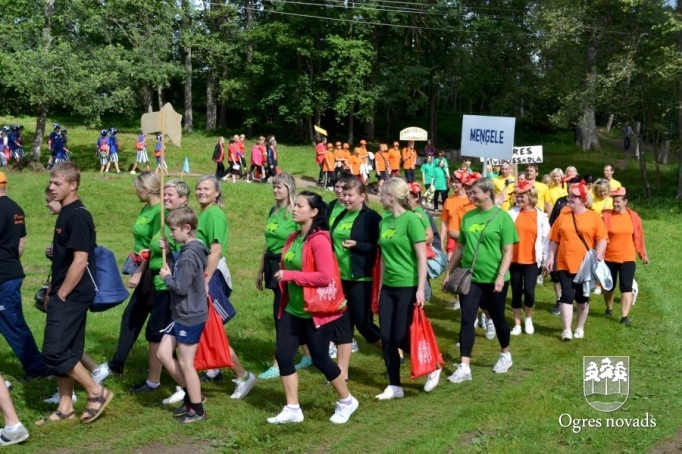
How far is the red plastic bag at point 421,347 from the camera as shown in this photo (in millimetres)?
6574

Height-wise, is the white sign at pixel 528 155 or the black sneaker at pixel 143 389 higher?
the white sign at pixel 528 155

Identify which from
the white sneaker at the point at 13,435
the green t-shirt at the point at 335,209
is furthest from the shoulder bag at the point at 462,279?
the white sneaker at the point at 13,435

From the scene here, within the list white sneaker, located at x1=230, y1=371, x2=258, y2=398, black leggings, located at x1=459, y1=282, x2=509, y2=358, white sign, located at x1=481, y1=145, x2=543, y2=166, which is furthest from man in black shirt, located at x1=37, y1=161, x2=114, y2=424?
white sign, located at x1=481, y1=145, x2=543, y2=166

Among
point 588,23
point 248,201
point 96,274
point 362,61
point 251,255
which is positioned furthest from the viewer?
point 362,61

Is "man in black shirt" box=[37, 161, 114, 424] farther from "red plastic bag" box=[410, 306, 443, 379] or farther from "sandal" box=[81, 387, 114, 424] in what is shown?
"red plastic bag" box=[410, 306, 443, 379]

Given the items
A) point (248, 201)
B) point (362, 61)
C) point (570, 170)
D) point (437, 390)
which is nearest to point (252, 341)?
point (437, 390)

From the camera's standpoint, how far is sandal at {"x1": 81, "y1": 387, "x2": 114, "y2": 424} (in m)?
6.09

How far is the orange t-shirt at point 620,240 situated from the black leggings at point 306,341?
550cm

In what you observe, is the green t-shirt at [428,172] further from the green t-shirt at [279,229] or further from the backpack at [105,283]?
the backpack at [105,283]

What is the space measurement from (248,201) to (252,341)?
14154mm

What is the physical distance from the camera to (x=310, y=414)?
6.33 metres

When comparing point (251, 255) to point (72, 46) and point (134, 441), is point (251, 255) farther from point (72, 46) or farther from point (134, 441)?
point (72, 46)

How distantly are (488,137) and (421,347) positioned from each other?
18.3 ft

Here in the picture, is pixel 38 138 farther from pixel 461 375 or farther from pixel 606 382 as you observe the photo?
pixel 606 382
